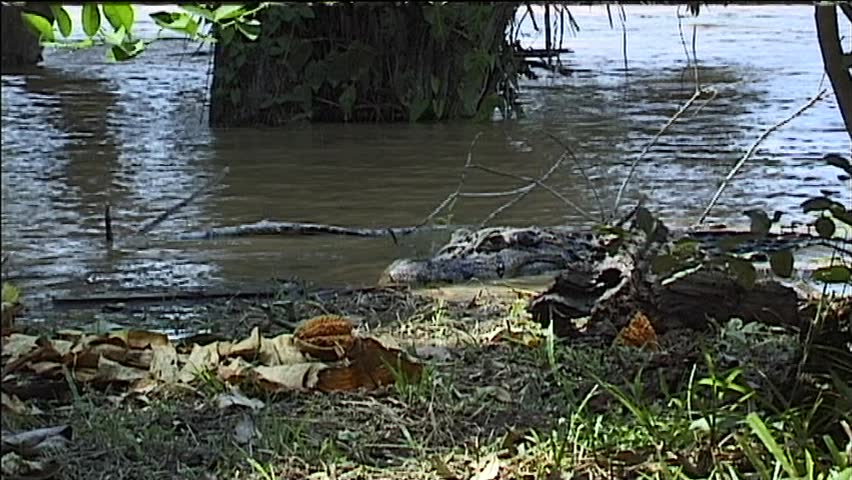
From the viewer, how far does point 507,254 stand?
212 inches

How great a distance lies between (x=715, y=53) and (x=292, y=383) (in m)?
13.8

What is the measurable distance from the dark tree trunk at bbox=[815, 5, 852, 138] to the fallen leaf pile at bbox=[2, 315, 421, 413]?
1229 mm

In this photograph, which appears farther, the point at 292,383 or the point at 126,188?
the point at 126,188

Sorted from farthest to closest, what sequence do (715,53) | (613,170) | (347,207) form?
(715,53)
(613,170)
(347,207)

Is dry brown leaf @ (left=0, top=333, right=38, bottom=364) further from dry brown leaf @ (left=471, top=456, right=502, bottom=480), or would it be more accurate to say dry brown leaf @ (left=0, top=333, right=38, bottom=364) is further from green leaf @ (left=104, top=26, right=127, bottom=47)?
dry brown leaf @ (left=471, top=456, right=502, bottom=480)

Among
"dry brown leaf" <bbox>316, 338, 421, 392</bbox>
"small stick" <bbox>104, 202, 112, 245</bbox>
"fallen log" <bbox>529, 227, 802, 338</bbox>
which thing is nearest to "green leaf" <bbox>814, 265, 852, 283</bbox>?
"fallen log" <bbox>529, 227, 802, 338</bbox>

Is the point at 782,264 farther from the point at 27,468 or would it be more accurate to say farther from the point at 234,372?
the point at 27,468

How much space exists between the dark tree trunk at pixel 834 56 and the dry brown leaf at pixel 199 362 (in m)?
1.67

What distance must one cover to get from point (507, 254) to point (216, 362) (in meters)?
1.98

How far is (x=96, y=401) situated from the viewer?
337cm

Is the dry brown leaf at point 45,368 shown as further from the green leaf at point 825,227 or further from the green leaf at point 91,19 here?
the green leaf at point 825,227

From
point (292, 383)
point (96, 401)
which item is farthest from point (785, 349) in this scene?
point (96, 401)

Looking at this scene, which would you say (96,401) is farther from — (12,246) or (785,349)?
(12,246)

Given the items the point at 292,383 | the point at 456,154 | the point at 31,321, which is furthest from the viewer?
the point at 456,154
